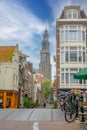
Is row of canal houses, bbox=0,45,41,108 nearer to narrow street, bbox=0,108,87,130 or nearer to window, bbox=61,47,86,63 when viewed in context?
window, bbox=61,47,86,63

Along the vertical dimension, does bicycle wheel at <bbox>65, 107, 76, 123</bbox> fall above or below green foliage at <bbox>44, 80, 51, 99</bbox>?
below

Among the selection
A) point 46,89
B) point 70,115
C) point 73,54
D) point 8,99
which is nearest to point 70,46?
point 73,54

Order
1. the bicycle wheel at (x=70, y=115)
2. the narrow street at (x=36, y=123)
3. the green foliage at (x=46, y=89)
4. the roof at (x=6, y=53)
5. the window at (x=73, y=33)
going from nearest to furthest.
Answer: the narrow street at (x=36, y=123) < the bicycle wheel at (x=70, y=115) < the window at (x=73, y=33) < the roof at (x=6, y=53) < the green foliage at (x=46, y=89)

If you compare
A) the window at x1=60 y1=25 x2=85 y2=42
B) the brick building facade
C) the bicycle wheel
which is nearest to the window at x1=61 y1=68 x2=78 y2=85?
the brick building facade

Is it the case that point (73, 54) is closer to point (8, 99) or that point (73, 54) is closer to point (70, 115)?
point (8, 99)

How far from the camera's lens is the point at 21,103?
2648 inches

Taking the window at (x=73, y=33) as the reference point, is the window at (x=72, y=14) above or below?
above

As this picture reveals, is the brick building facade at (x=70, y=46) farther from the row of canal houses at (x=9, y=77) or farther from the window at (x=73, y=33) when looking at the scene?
the row of canal houses at (x=9, y=77)

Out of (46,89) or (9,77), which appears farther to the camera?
(46,89)

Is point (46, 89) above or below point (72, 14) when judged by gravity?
below

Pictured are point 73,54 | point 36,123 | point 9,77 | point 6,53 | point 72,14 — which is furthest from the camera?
point 6,53

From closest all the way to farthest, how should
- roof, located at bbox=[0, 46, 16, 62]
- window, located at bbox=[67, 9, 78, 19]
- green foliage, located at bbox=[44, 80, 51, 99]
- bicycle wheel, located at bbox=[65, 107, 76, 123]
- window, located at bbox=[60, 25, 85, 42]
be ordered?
1. bicycle wheel, located at bbox=[65, 107, 76, 123]
2. window, located at bbox=[60, 25, 85, 42]
3. window, located at bbox=[67, 9, 78, 19]
4. roof, located at bbox=[0, 46, 16, 62]
5. green foliage, located at bbox=[44, 80, 51, 99]

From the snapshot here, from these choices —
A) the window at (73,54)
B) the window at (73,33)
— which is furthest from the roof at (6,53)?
the window at (73,54)

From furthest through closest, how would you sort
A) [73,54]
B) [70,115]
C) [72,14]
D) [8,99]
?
[8,99], [72,14], [73,54], [70,115]
